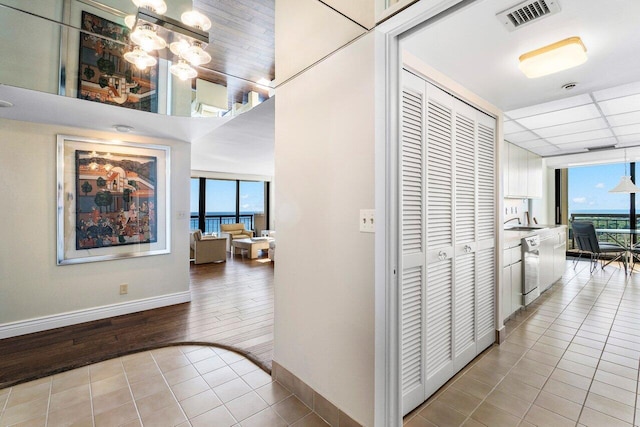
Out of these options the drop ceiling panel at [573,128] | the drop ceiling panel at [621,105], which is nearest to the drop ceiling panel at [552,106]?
the drop ceiling panel at [621,105]

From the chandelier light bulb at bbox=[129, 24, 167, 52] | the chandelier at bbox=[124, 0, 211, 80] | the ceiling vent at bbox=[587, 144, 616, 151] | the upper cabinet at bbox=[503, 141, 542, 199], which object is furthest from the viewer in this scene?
the ceiling vent at bbox=[587, 144, 616, 151]

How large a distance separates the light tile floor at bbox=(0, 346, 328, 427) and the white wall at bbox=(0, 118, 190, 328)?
1.36m

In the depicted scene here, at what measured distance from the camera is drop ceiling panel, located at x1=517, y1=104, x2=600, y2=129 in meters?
3.35

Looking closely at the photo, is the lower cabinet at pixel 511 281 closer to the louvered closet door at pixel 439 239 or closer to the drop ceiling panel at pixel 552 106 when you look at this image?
the louvered closet door at pixel 439 239

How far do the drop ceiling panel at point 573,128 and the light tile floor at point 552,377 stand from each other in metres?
2.34

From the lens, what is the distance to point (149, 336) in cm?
293

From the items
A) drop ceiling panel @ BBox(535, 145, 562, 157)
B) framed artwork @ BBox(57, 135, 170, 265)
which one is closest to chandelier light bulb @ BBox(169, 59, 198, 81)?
framed artwork @ BBox(57, 135, 170, 265)

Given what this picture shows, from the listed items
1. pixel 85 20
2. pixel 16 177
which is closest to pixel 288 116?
pixel 85 20

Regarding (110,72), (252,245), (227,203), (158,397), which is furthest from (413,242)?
(227,203)

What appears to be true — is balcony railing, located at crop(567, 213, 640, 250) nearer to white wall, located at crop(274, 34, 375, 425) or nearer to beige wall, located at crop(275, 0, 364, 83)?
white wall, located at crop(274, 34, 375, 425)

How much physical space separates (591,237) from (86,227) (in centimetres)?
786

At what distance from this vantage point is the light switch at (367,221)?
1.47 metres

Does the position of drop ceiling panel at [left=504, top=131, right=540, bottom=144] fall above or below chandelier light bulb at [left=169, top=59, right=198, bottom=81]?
below

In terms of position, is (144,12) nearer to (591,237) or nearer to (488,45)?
(488,45)
